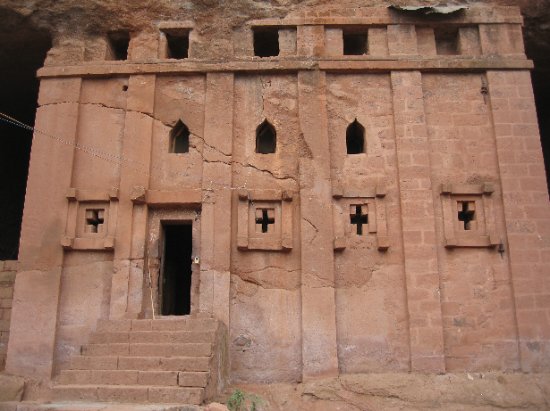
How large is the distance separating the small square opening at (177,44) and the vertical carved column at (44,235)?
1.67 m

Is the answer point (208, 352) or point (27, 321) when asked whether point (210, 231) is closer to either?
point (208, 352)

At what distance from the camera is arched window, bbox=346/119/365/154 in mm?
9133

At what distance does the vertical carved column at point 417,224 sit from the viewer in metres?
7.99

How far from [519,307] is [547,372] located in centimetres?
94

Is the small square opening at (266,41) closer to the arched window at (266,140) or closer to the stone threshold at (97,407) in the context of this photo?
the arched window at (266,140)

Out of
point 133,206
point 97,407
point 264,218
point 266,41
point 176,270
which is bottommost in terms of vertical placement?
point 97,407

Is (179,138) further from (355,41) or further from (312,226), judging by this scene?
(355,41)

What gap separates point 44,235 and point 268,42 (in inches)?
200

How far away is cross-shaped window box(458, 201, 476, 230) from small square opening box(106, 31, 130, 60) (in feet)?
20.7

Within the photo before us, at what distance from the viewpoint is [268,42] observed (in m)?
10.2

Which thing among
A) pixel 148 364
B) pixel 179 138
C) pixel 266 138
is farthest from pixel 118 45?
pixel 148 364

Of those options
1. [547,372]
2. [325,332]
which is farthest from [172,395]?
[547,372]

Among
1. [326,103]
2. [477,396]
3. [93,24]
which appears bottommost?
[477,396]

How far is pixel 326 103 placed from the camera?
9.05 metres
